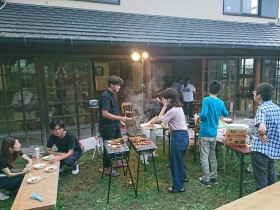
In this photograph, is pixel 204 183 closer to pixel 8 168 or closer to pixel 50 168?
pixel 50 168

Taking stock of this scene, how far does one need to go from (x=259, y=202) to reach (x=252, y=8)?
33.0ft

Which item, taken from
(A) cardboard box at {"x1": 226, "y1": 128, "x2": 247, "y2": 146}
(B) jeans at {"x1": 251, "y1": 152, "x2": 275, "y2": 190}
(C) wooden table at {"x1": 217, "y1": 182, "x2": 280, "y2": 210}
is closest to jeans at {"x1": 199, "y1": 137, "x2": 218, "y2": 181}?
(A) cardboard box at {"x1": 226, "y1": 128, "x2": 247, "y2": 146}

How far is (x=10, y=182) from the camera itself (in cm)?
367

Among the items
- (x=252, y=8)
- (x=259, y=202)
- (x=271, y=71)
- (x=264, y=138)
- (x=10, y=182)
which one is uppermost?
(x=252, y=8)

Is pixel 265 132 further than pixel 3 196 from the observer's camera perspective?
No

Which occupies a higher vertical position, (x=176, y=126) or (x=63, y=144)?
(x=176, y=126)

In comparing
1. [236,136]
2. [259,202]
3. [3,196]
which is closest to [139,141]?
[236,136]

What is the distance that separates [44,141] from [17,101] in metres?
1.32

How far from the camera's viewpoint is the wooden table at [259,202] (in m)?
2.17

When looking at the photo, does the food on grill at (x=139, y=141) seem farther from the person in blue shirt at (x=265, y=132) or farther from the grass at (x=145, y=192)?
the person in blue shirt at (x=265, y=132)

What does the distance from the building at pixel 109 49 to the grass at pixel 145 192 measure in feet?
7.88

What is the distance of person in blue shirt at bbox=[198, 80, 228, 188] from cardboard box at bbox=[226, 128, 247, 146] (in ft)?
0.80

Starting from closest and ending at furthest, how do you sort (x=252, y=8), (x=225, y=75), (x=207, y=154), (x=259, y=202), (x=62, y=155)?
1. (x=259, y=202)
2. (x=207, y=154)
3. (x=62, y=155)
4. (x=225, y=75)
5. (x=252, y=8)

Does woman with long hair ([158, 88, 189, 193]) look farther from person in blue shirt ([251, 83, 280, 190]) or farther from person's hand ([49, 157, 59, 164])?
person's hand ([49, 157, 59, 164])
